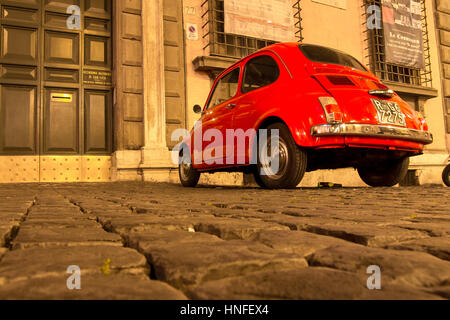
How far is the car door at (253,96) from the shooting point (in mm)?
4223

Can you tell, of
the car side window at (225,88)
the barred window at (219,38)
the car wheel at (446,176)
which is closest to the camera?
the car side window at (225,88)

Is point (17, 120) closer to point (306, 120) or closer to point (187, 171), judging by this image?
point (187, 171)

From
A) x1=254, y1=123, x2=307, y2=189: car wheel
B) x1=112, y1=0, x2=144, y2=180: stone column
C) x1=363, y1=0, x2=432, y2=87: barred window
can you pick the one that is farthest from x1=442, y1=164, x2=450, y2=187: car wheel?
x1=112, y1=0, x2=144, y2=180: stone column

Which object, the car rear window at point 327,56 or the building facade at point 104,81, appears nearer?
the car rear window at point 327,56

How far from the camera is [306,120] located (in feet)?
12.3

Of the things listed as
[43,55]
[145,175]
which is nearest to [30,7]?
[43,55]

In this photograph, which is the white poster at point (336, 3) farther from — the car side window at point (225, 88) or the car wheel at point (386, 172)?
the car wheel at point (386, 172)

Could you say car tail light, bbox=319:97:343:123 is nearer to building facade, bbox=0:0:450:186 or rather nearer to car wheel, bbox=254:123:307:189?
car wheel, bbox=254:123:307:189

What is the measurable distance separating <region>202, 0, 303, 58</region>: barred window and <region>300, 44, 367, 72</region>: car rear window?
4.08 meters

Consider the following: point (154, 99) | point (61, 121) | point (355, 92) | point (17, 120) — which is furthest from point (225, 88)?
point (17, 120)

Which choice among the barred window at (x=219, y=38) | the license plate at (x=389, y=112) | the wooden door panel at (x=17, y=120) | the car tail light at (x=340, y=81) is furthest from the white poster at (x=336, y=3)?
the wooden door panel at (x=17, y=120)

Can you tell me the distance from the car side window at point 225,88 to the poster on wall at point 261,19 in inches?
139

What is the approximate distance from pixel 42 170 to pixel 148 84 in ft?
8.18

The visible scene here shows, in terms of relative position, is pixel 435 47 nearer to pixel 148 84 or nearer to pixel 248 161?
pixel 148 84
